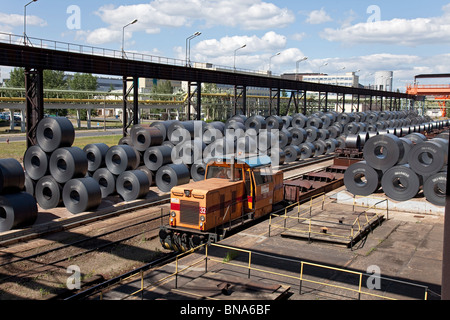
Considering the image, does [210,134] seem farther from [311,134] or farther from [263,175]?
[311,134]

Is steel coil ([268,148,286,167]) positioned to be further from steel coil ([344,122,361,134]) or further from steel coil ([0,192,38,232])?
steel coil ([0,192,38,232])

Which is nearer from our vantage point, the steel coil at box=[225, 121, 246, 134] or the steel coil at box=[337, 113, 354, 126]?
the steel coil at box=[225, 121, 246, 134]

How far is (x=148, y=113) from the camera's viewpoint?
3895 inches

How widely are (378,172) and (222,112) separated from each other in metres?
67.5

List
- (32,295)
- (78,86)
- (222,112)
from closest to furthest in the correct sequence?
(32,295)
(222,112)
(78,86)

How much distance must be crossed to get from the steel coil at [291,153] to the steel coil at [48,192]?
21125mm

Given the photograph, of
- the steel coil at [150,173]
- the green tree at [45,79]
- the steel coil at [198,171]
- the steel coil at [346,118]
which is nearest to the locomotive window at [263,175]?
the steel coil at [198,171]

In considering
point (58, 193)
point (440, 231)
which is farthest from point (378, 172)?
point (58, 193)

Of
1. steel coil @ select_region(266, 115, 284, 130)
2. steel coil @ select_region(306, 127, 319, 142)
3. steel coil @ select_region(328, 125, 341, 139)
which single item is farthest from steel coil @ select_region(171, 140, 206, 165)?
steel coil @ select_region(328, 125, 341, 139)

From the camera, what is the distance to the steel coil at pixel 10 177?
16.0 metres

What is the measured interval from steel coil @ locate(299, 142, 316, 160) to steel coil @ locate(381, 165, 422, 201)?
15828 millimetres

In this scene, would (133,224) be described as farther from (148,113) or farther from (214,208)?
(148,113)

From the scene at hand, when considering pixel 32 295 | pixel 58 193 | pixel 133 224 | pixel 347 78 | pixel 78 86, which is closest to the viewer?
pixel 32 295

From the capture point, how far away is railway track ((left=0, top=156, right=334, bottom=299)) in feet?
40.3
